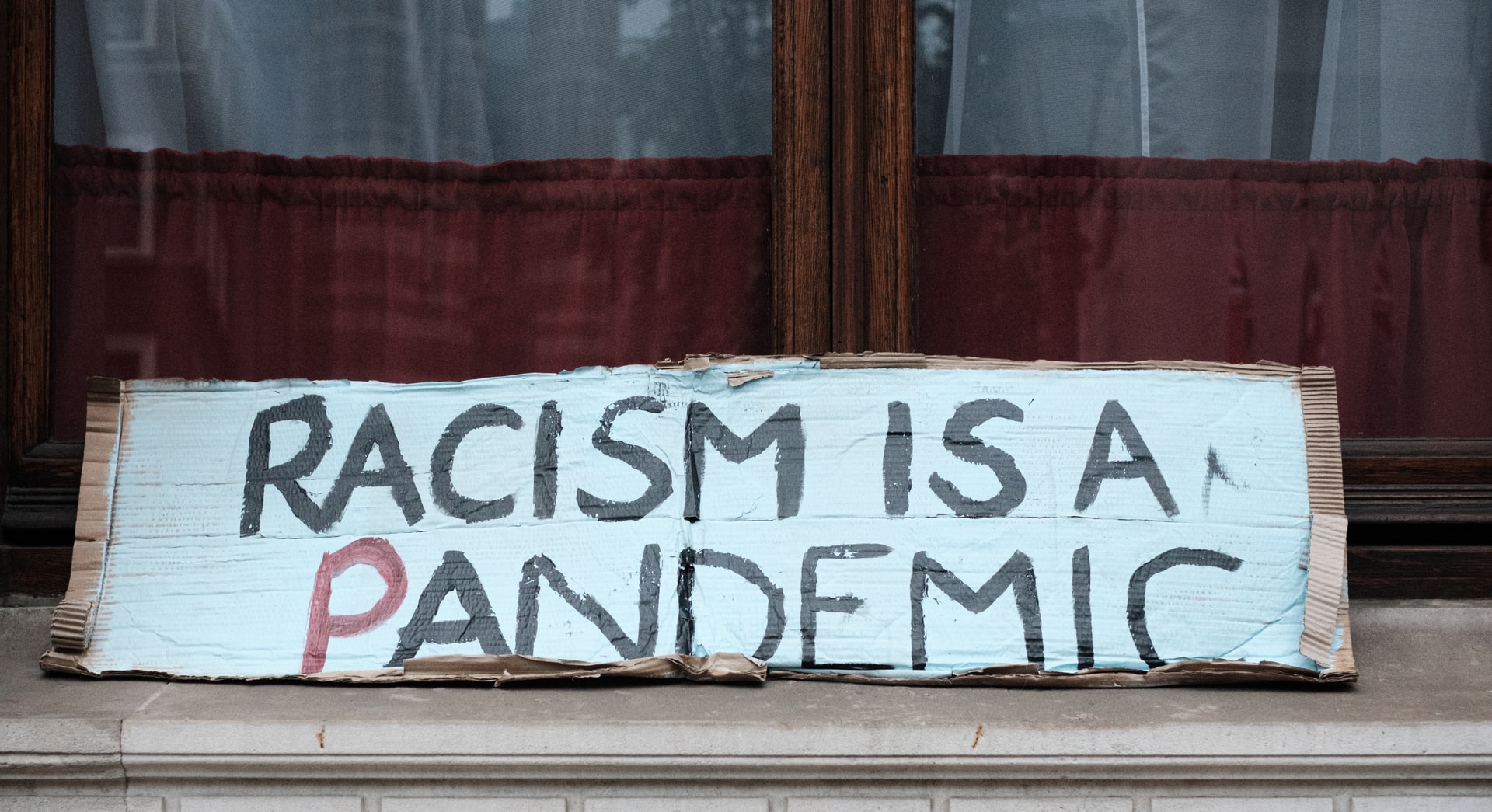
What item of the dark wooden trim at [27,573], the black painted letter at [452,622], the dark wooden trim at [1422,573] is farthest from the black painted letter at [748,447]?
the dark wooden trim at [27,573]

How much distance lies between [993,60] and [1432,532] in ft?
3.93

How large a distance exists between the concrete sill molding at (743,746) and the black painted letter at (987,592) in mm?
84

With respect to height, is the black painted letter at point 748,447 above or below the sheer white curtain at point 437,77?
below

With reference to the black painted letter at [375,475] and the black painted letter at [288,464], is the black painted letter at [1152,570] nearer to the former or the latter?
the black painted letter at [375,475]

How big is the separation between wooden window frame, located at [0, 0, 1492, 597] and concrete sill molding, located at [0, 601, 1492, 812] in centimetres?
51

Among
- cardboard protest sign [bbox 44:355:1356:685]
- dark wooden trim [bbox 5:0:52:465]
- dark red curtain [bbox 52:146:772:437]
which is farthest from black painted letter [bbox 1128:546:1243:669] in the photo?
dark wooden trim [bbox 5:0:52:465]

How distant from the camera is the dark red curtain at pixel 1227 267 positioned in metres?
1.84

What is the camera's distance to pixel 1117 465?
1.50m

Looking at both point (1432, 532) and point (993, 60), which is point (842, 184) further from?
point (1432, 532)

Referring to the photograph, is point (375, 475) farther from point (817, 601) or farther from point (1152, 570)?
point (1152, 570)

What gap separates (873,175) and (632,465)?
0.74 meters

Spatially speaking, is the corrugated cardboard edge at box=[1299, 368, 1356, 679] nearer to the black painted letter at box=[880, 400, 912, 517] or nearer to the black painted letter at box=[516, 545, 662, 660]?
the black painted letter at box=[880, 400, 912, 517]

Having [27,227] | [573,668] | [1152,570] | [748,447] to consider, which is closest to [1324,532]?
[1152,570]

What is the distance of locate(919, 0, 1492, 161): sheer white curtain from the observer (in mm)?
1840
